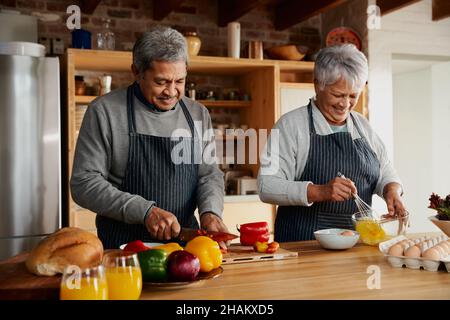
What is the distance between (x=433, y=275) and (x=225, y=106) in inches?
141

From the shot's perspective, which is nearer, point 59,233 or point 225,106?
point 59,233

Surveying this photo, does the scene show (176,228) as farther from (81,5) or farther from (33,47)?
(81,5)

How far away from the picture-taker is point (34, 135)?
13.0 ft

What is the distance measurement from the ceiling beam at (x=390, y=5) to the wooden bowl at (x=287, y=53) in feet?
2.45

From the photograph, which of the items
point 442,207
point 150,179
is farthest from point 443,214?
point 150,179

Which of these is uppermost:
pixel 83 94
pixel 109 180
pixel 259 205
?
pixel 83 94

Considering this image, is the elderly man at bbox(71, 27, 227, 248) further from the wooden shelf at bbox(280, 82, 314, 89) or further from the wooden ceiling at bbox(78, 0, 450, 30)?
the wooden shelf at bbox(280, 82, 314, 89)

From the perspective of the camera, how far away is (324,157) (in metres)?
2.47

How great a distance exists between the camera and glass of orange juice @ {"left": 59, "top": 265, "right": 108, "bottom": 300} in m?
1.26

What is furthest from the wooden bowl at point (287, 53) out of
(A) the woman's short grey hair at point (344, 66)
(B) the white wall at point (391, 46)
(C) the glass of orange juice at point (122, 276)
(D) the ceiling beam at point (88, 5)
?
(C) the glass of orange juice at point (122, 276)

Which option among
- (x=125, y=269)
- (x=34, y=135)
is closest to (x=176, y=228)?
(x=125, y=269)

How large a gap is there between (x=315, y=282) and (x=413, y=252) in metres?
0.39

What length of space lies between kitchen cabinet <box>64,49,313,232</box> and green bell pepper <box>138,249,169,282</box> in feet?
9.04

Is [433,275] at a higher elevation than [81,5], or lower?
lower
